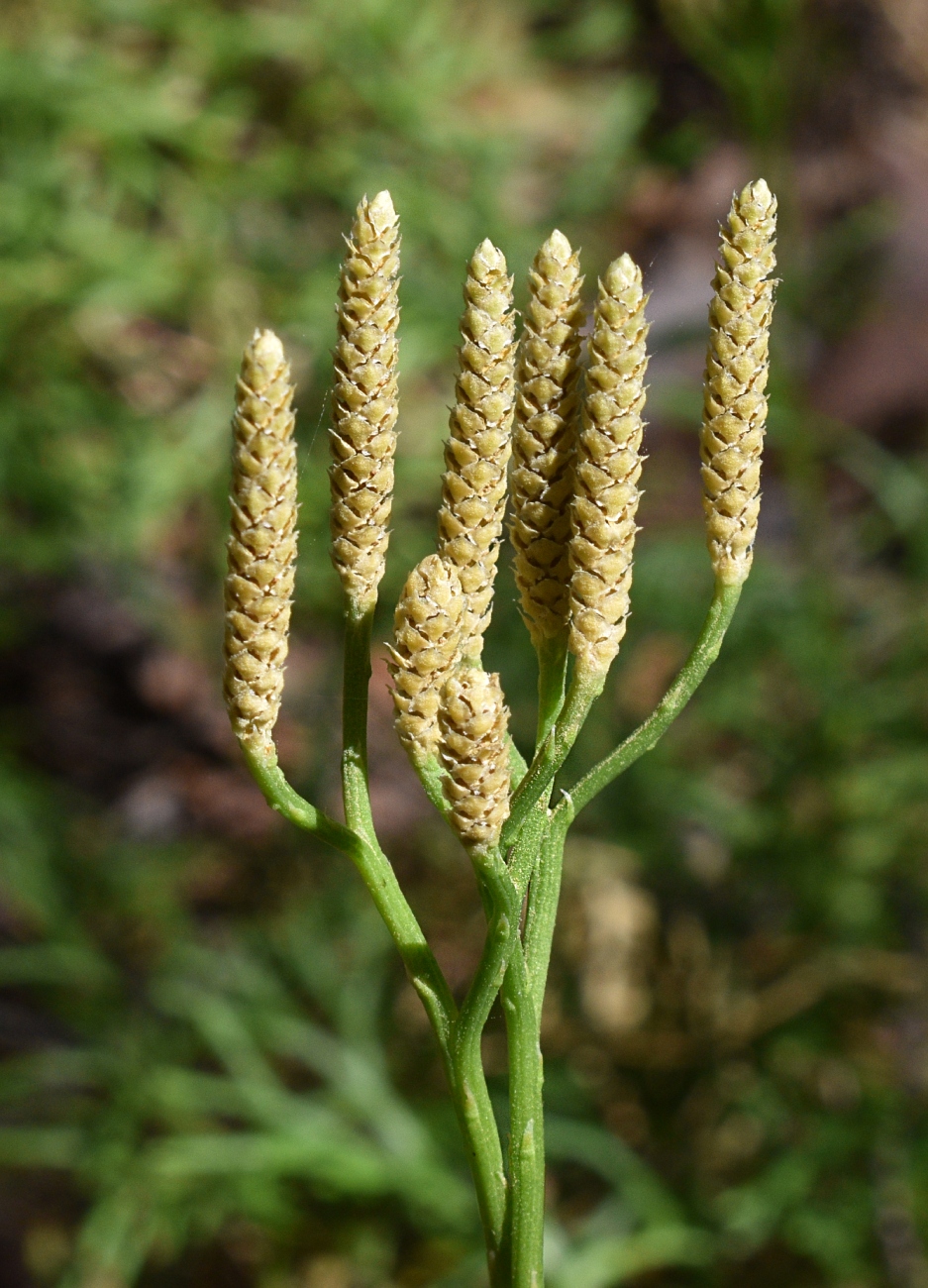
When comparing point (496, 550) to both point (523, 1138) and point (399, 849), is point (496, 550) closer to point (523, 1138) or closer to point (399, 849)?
point (523, 1138)

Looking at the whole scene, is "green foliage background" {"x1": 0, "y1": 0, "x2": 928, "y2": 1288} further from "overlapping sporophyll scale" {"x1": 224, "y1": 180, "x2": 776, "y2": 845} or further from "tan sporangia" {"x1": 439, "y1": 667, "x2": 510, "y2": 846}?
"tan sporangia" {"x1": 439, "y1": 667, "x2": 510, "y2": 846}

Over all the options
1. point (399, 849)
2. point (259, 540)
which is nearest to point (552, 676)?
point (259, 540)

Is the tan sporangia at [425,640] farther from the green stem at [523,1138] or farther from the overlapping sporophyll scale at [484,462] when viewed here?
the green stem at [523,1138]

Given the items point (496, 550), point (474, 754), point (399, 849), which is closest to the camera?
point (474, 754)

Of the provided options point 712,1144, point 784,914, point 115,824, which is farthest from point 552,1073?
point 115,824

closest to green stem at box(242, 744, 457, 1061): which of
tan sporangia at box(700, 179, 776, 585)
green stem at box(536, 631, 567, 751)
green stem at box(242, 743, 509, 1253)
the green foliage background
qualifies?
green stem at box(242, 743, 509, 1253)

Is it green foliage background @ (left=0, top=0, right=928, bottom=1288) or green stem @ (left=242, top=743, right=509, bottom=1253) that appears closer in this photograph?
green stem @ (left=242, top=743, right=509, bottom=1253)

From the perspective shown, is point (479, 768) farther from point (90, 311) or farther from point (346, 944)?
point (90, 311)

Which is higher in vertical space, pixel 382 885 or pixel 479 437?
pixel 479 437
